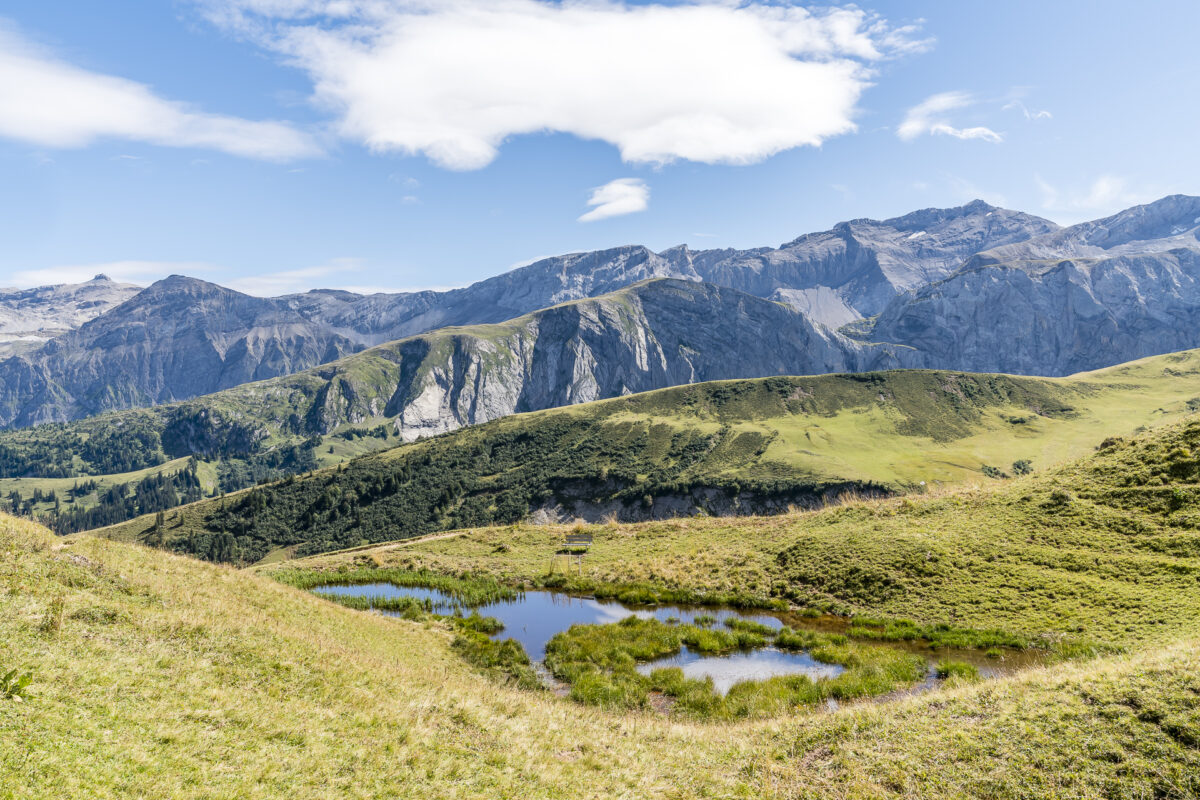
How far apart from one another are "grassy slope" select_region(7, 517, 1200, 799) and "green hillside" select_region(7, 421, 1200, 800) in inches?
2.5

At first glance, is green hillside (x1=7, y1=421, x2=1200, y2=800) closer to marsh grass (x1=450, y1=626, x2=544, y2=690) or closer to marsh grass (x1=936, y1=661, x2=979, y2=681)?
marsh grass (x1=450, y1=626, x2=544, y2=690)

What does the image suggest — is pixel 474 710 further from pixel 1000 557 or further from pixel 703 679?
pixel 1000 557

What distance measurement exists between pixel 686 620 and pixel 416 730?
23307 mm

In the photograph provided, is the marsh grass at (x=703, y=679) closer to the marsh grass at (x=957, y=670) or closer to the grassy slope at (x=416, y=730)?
the marsh grass at (x=957, y=670)

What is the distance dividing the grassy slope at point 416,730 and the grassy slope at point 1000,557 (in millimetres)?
11001

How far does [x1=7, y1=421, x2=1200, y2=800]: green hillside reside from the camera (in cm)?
1191

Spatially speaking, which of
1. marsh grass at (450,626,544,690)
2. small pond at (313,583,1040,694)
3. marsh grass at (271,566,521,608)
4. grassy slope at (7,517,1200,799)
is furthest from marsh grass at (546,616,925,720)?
marsh grass at (271,566,521,608)

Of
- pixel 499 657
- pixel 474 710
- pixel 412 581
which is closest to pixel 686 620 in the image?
pixel 499 657

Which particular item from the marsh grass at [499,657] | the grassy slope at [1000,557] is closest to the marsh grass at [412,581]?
the grassy slope at [1000,557]

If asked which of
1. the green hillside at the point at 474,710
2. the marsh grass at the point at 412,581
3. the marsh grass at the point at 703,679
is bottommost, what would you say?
the marsh grass at the point at 412,581

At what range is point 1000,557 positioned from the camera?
34.2 metres

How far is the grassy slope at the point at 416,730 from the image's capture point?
11.4 meters

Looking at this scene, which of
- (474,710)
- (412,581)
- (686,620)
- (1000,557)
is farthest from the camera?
(412,581)

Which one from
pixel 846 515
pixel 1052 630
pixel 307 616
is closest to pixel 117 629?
pixel 307 616
